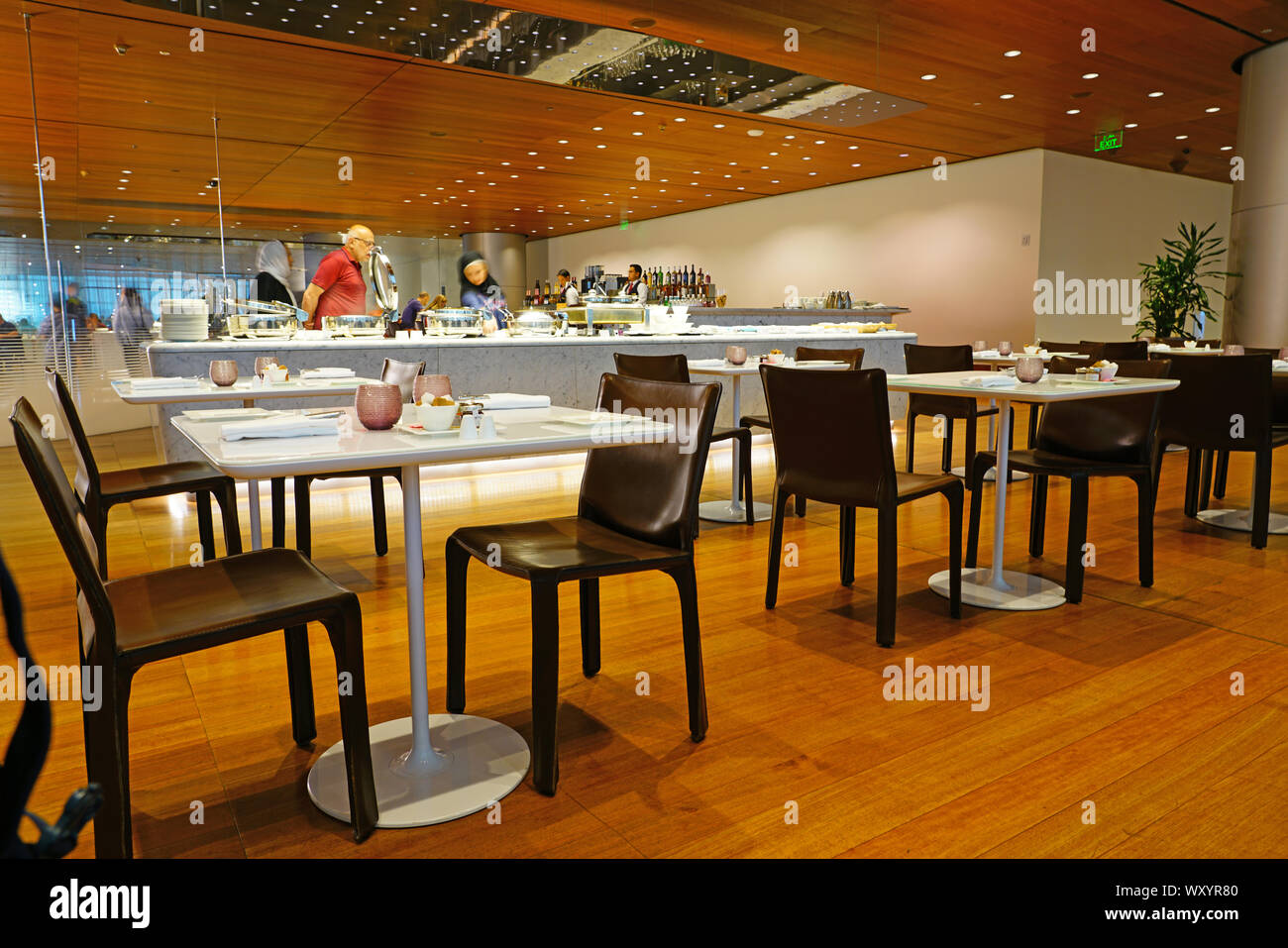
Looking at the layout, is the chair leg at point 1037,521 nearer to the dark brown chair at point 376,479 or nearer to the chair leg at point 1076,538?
the chair leg at point 1076,538

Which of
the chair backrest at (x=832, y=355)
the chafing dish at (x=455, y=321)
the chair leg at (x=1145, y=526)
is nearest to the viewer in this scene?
the chair leg at (x=1145, y=526)

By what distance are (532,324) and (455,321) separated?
671 millimetres

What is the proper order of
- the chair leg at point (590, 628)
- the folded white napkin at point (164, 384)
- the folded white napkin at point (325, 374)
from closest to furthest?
the chair leg at point (590, 628) < the folded white napkin at point (164, 384) < the folded white napkin at point (325, 374)

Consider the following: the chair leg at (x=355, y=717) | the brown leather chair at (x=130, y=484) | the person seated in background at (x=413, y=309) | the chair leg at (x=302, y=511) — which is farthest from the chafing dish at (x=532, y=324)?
the chair leg at (x=355, y=717)

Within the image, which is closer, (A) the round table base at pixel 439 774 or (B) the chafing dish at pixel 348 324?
(A) the round table base at pixel 439 774

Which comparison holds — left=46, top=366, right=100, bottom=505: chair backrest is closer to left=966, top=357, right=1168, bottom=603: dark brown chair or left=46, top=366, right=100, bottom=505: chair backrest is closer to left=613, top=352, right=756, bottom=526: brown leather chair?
left=613, top=352, right=756, bottom=526: brown leather chair

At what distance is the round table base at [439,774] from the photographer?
71.8 inches

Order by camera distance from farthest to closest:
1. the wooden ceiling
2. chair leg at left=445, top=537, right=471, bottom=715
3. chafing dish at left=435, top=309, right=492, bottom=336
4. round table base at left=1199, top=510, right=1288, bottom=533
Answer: the wooden ceiling < chafing dish at left=435, top=309, right=492, bottom=336 < round table base at left=1199, top=510, right=1288, bottom=533 < chair leg at left=445, top=537, right=471, bottom=715

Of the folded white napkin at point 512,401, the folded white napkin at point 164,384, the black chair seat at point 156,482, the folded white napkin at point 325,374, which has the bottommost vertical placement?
the black chair seat at point 156,482

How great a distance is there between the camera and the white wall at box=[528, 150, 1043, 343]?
10.9 m

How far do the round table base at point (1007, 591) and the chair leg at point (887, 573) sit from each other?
1.93 ft

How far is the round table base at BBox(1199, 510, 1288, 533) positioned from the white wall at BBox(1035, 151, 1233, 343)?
711 cm

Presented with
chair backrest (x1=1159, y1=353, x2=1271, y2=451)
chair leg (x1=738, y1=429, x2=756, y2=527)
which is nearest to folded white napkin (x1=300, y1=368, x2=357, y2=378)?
chair leg (x1=738, y1=429, x2=756, y2=527)

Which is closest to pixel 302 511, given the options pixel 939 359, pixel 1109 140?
pixel 939 359
